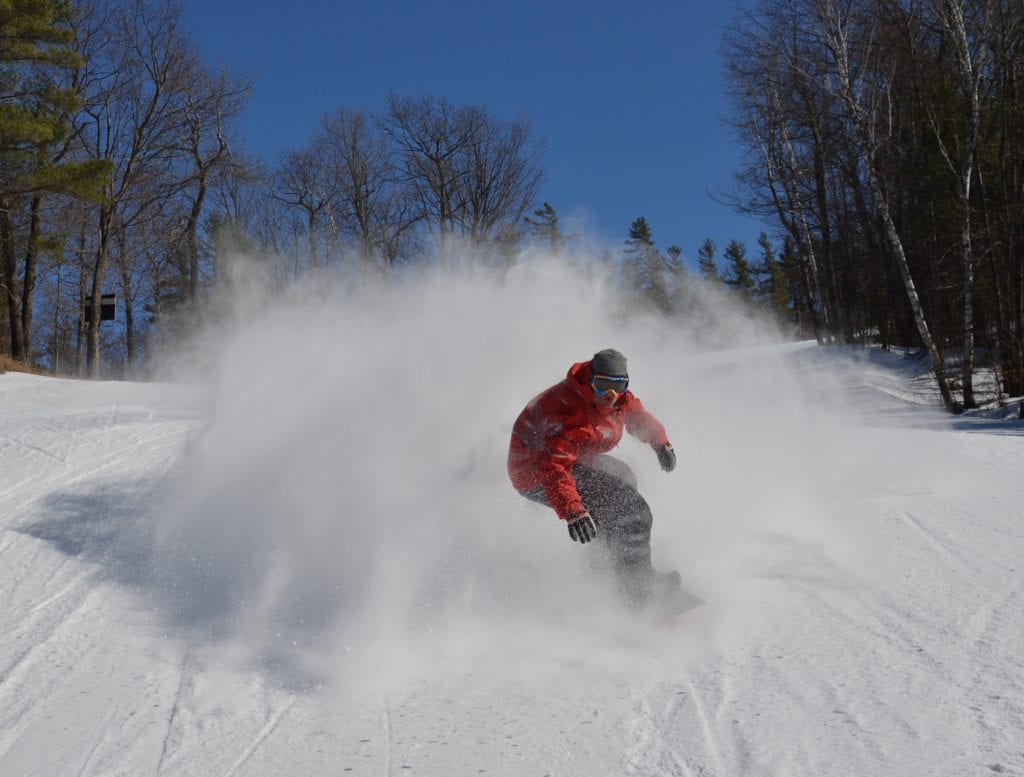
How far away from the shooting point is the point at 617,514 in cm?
420

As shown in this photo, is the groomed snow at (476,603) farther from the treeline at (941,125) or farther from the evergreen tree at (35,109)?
the evergreen tree at (35,109)

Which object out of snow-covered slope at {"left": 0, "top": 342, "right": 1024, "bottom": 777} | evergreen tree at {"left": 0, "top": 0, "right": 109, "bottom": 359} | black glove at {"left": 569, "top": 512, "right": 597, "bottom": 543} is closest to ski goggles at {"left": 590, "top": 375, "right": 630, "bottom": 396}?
black glove at {"left": 569, "top": 512, "right": 597, "bottom": 543}

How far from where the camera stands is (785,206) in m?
24.0

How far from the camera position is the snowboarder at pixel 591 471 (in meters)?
4.04

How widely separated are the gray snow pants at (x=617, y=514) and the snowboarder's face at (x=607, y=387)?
37cm

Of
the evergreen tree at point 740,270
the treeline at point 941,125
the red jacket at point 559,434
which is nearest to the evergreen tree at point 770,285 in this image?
the evergreen tree at point 740,270

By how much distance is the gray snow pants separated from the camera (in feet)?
13.4

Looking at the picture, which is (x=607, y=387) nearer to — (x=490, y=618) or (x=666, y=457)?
(x=666, y=457)

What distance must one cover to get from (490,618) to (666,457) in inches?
59.6

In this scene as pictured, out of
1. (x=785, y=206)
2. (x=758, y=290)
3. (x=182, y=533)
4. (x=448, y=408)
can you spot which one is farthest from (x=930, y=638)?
(x=758, y=290)

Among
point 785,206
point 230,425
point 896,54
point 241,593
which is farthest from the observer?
point 785,206

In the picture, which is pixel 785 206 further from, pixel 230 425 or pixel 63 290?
pixel 63 290

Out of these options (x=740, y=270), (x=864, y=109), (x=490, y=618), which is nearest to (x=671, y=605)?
(x=490, y=618)

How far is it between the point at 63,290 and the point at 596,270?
36715 mm
